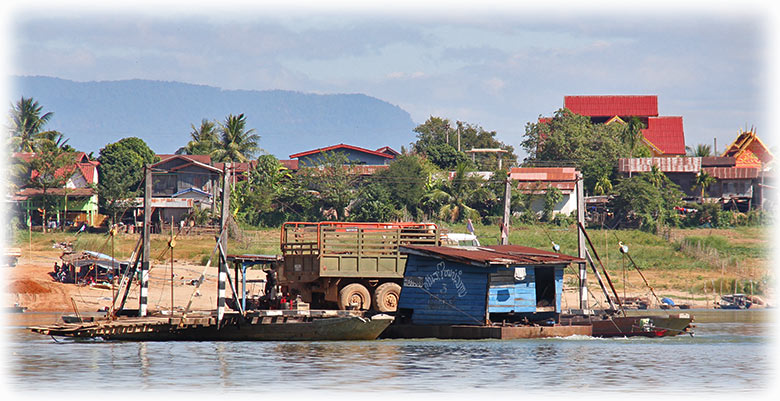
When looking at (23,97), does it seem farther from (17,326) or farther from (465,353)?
(465,353)

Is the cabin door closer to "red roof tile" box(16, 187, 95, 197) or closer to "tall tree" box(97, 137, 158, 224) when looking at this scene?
"tall tree" box(97, 137, 158, 224)

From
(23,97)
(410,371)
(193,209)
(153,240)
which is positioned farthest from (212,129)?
(410,371)

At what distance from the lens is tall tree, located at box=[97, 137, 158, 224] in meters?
78.1

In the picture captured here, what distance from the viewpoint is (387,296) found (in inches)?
1427

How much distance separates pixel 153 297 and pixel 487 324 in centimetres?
2698

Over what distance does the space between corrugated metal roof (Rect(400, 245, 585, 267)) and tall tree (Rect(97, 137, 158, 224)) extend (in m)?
45.7

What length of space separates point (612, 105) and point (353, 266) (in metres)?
75.4

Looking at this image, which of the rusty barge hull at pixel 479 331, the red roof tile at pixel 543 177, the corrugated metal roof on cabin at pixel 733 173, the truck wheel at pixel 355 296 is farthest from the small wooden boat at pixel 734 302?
the truck wheel at pixel 355 296

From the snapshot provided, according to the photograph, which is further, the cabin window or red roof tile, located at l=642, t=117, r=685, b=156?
red roof tile, located at l=642, t=117, r=685, b=156

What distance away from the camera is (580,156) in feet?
291

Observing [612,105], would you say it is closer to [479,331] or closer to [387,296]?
[387,296]

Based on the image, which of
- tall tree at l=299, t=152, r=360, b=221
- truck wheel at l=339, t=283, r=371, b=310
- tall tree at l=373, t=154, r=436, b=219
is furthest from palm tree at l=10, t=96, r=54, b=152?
truck wheel at l=339, t=283, r=371, b=310

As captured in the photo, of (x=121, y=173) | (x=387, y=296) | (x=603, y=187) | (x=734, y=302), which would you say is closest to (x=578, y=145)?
(x=603, y=187)

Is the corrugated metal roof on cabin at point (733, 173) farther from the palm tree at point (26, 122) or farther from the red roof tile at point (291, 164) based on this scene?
the palm tree at point (26, 122)
